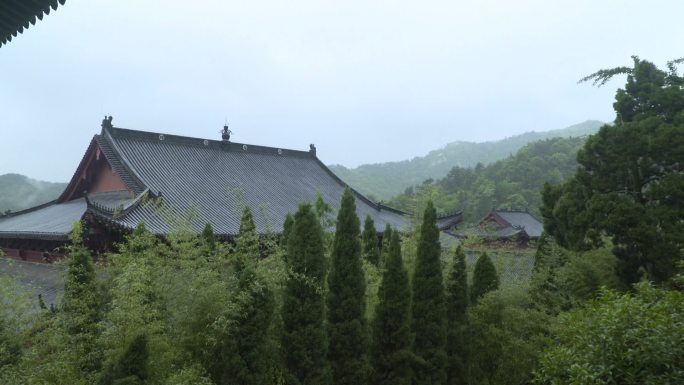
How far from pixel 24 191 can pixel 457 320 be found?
207ft

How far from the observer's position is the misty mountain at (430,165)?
103 metres

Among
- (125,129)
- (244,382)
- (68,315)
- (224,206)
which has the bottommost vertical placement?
(244,382)

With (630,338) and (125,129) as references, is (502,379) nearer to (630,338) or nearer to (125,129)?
(630,338)

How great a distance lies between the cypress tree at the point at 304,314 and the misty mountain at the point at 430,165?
276 ft

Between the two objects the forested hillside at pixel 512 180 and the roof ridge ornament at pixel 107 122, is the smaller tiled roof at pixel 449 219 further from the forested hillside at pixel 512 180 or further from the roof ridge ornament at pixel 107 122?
the forested hillside at pixel 512 180

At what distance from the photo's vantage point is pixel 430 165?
13400cm

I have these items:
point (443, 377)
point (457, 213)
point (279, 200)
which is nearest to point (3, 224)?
point (279, 200)

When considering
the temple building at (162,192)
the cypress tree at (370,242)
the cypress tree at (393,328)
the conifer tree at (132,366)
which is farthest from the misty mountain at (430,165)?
the conifer tree at (132,366)

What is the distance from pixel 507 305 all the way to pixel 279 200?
10951 millimetres

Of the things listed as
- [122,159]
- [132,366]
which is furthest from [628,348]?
[122,159]

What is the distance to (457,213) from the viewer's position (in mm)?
23250

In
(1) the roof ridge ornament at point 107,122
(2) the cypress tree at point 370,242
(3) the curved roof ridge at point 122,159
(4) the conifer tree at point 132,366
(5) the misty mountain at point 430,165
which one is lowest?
(4) the conifer tree at point 132,366

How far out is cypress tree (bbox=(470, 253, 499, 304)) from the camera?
1186 centimetres

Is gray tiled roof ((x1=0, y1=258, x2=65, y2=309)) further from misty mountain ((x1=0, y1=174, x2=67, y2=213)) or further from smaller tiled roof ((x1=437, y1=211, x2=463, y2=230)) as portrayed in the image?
misty mountain ((x1=0, y1=174, x2=67, y2=213))
